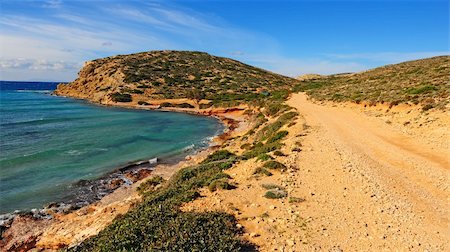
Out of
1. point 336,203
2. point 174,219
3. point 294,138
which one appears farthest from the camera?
point 294,138

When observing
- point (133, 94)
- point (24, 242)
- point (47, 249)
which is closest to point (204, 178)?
point (47, 249)

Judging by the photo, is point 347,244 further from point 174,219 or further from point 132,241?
point 132,241

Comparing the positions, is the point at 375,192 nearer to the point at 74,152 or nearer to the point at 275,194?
the point at 275,194

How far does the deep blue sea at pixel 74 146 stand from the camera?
24.8 meters

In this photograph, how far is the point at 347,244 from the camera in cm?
1041

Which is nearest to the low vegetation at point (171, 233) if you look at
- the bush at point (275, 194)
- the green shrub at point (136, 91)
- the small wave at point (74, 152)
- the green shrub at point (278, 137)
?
the bush at point (275, 194)

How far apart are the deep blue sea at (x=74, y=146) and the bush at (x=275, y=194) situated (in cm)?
1524

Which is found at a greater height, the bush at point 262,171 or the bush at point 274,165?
the bush at point 274,165

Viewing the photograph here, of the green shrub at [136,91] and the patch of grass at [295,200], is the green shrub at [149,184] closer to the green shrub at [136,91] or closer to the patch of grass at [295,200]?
the patch of grass at [295,200]

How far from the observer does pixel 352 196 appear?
1396cm

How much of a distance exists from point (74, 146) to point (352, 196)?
32788 millimetres

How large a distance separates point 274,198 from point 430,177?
8218 mm

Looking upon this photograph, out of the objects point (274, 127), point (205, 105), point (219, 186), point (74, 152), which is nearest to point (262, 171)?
point (219, 186)

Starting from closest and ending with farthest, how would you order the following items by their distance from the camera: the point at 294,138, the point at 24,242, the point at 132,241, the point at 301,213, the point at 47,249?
the point at 132,241 < the point at 301,213 < the point at 47,249 < the point at 24,242 < the point at 294,138
